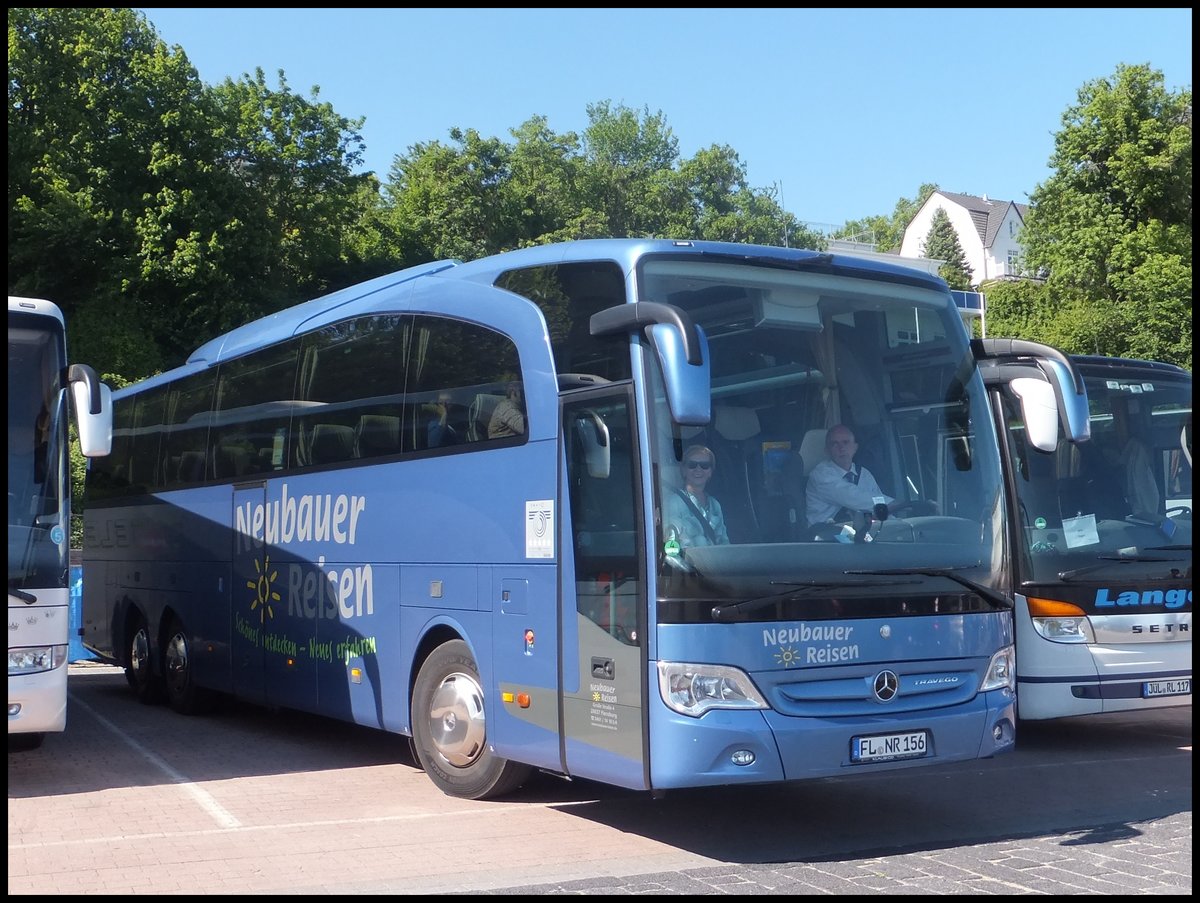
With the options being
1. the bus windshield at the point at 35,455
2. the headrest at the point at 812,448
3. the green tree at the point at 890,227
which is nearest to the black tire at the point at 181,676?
the bus windshield at the point at 35,455

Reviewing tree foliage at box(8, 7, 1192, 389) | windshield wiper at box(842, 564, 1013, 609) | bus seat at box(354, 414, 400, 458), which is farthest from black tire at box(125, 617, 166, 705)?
tree foliage at box(8, 7, 1192, 389)

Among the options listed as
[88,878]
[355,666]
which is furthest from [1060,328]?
[88,878]

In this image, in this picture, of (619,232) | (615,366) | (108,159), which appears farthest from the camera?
(619,232)

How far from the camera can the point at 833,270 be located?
8.24 meters

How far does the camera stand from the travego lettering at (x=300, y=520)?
10.8 meters

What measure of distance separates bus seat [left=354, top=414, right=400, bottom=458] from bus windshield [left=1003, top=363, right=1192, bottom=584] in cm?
498

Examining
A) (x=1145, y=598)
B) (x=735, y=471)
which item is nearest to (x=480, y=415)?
(x=735, y=471)

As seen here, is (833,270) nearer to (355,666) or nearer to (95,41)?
(355,666)

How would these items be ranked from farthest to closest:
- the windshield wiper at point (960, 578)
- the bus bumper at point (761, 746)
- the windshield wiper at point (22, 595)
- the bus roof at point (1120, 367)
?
the bus roof at point (1120, 367)
the windshield wiper at point (22, 595)
the windshield wiper at point (960, 578)
the bus bumper at point (761, 746)

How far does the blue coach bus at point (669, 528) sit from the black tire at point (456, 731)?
0.08 ft

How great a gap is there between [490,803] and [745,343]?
363cm

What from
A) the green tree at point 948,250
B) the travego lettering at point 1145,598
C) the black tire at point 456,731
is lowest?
the black tire at point 456,731

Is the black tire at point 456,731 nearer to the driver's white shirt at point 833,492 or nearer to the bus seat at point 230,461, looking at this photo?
the driver's white shirt at point 833,492

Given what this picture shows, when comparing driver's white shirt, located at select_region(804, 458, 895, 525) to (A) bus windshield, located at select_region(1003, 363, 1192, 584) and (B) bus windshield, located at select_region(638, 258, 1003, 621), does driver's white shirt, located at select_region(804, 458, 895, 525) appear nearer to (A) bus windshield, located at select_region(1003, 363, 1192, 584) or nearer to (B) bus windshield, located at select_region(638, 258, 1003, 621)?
(B) bus windshield, located at select_region(638, 258, 1003, 621)
